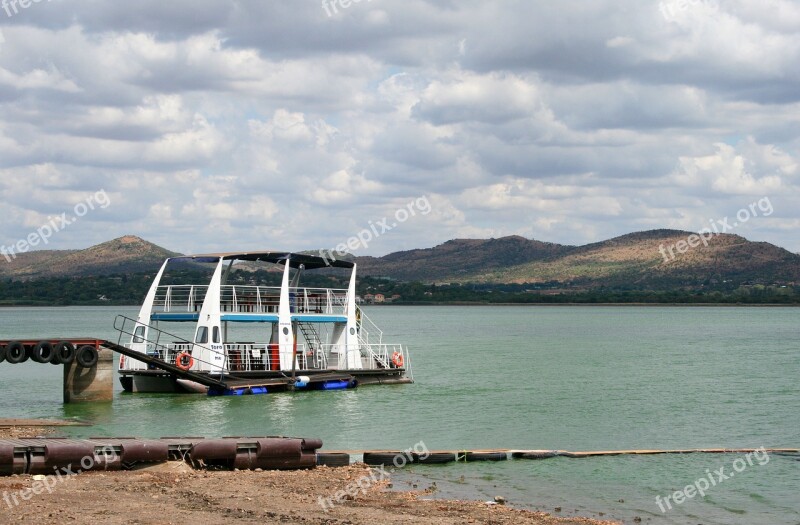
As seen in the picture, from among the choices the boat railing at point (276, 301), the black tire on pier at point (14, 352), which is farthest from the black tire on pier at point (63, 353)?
the boat railing at point (276, 301)

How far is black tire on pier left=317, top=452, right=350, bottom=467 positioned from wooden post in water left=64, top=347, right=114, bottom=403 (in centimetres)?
1537

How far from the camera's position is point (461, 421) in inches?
1331

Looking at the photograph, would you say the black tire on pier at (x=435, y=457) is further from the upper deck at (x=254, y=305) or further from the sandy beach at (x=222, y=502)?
the upper deck at (x=254, y=305)

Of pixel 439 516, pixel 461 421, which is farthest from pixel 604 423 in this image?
pixel 439 516

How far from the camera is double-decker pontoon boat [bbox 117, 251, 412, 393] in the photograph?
38375mm

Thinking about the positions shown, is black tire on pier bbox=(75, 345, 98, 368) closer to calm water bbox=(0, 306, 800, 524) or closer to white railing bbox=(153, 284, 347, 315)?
calm water bbox=(0, 306, 800, 524)

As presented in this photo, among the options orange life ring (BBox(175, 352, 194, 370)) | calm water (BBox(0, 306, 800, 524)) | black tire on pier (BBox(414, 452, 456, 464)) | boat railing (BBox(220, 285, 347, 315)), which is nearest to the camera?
calm water (BBox(0, 306, 800, 524))

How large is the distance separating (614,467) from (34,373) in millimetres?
37700

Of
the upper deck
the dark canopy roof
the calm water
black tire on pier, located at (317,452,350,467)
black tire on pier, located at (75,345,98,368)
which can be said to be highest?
the dark canopy roof

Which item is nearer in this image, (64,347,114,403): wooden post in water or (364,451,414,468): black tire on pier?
(364,451,414,468): black tire on pier

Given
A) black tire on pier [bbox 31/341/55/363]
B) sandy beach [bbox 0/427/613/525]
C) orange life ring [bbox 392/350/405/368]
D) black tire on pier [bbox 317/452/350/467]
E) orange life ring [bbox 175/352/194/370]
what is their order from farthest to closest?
1. orange life ring [bbox 392/350/405/368]
2. orange life ring [bbox 175/352/194/370]
3. black tire on pier [bbox 31/341/55/363]
4. black tire on pier [bbox 317/452/350/467]
5. sandy beach [bbox 0/427/613/525]

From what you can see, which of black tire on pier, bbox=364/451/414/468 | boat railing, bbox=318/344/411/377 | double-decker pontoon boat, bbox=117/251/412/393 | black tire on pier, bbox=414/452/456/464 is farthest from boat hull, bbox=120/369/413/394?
black tire on pier, bbox=364/451/414/468

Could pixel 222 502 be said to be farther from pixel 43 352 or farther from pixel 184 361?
pixel 184 361

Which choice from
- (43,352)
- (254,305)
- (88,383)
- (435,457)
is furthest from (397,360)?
(435,457)
